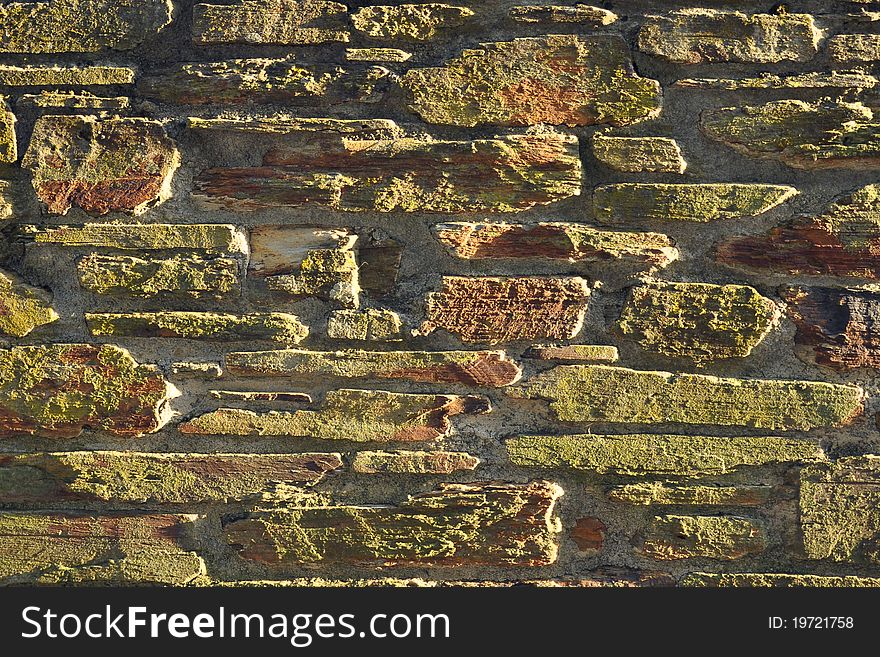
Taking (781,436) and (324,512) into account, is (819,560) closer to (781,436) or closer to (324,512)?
(781,436)

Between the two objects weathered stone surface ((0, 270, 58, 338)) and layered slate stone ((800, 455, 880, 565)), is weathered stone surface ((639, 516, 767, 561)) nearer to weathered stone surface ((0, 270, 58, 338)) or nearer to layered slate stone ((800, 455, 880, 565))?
layered slate stone ((800, 455, 880, 565))

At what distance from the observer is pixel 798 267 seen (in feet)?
4.83

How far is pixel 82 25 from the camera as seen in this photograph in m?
1.51

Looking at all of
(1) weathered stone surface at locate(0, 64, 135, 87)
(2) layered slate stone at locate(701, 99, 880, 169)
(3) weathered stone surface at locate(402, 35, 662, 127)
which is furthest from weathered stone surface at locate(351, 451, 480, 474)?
(1) weathered stone surface at locate(0, 64, 135, 87)

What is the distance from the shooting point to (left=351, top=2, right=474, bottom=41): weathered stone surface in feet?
4.86

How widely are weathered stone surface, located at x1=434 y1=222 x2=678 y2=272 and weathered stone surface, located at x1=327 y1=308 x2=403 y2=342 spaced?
7.1 inches

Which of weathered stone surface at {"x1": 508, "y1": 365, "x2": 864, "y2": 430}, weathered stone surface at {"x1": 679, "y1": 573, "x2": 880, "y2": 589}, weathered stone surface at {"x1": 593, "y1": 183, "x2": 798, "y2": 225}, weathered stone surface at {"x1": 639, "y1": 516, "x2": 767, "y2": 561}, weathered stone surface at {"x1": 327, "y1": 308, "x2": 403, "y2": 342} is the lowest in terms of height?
weathered stone surface at {"x1": 679, "y1": 573, "x2": 880, "y2": 589}

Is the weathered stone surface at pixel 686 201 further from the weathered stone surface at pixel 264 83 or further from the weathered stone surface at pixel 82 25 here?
the weathered stone surface at pixel 82 25

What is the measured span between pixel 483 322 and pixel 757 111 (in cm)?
64

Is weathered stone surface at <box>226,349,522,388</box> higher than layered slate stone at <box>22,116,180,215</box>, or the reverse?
layered slate stone at <box>22,116,180,215</box>

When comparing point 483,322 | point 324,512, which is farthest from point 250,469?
point 483,322

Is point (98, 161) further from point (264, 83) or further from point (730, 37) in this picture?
point (730, 37)

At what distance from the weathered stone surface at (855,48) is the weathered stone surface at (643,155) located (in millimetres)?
332

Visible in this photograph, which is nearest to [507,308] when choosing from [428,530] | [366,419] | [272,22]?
[366,419]
